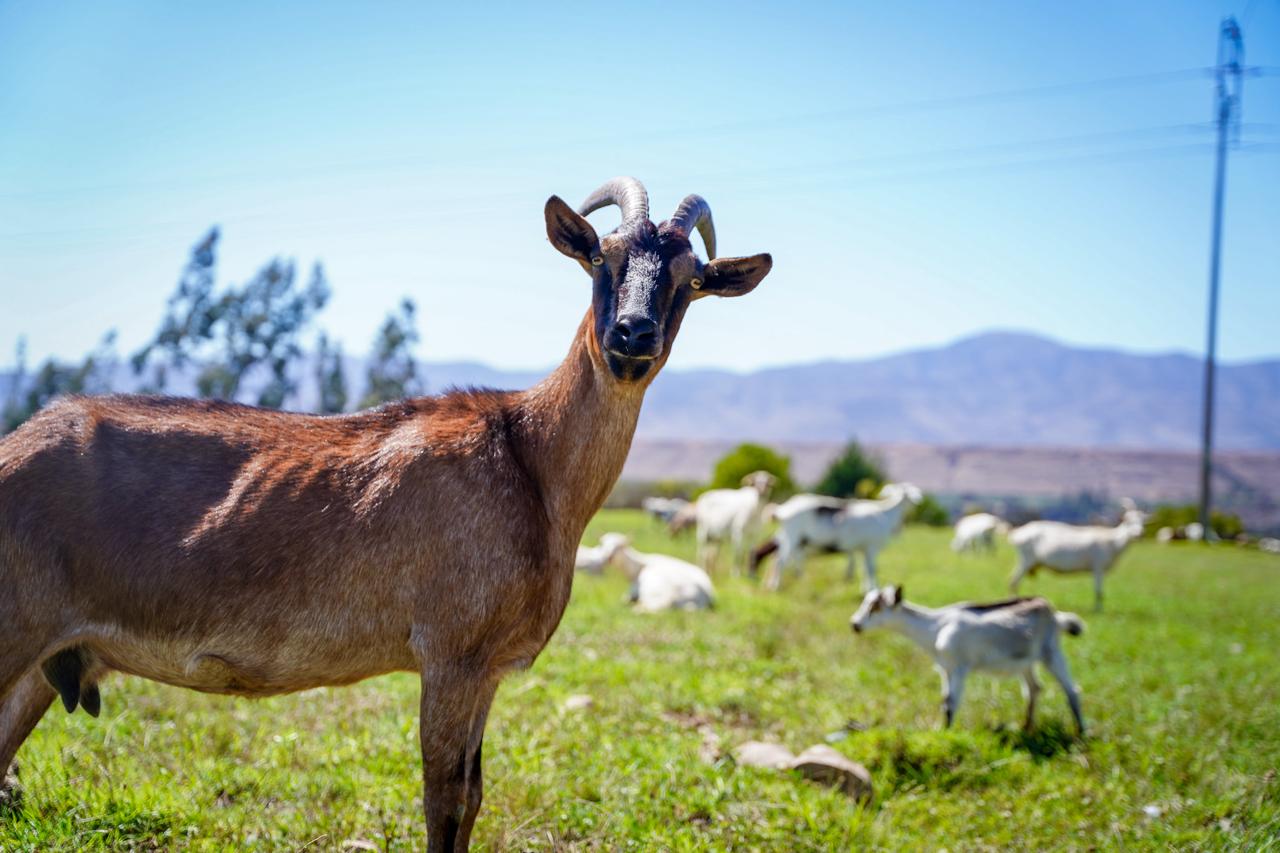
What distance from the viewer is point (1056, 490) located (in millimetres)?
159000

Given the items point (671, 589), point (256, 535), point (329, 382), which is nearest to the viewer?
point (256, 535)

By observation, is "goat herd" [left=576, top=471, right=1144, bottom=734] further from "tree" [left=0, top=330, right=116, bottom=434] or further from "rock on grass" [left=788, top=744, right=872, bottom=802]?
"tree" [left=0, top=330, right=116, bottom=434]

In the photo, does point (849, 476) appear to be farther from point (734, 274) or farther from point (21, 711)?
point (21, 711)

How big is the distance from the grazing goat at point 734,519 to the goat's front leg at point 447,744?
16.4 metres

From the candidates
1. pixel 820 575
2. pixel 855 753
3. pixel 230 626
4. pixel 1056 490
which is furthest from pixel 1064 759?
pixel 1056 490

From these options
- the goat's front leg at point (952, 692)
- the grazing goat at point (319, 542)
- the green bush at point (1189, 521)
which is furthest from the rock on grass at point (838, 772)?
the green bush at point (1189, 521)

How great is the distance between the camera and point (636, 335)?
3600mm

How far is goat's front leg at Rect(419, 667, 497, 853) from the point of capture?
12.1ft

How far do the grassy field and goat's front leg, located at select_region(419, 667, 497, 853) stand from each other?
69 centimetres

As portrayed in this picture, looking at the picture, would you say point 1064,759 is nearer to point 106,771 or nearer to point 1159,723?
point 1159,723

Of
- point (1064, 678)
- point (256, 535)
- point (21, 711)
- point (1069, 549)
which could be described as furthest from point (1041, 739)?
point (1069, 549)

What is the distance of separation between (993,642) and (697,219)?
16.3 feet

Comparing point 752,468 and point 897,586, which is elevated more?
point 897,586

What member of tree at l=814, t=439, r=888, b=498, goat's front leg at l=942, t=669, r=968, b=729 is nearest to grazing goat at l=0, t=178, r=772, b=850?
goat's front leg at l=942, t=669, r=968, b=729
